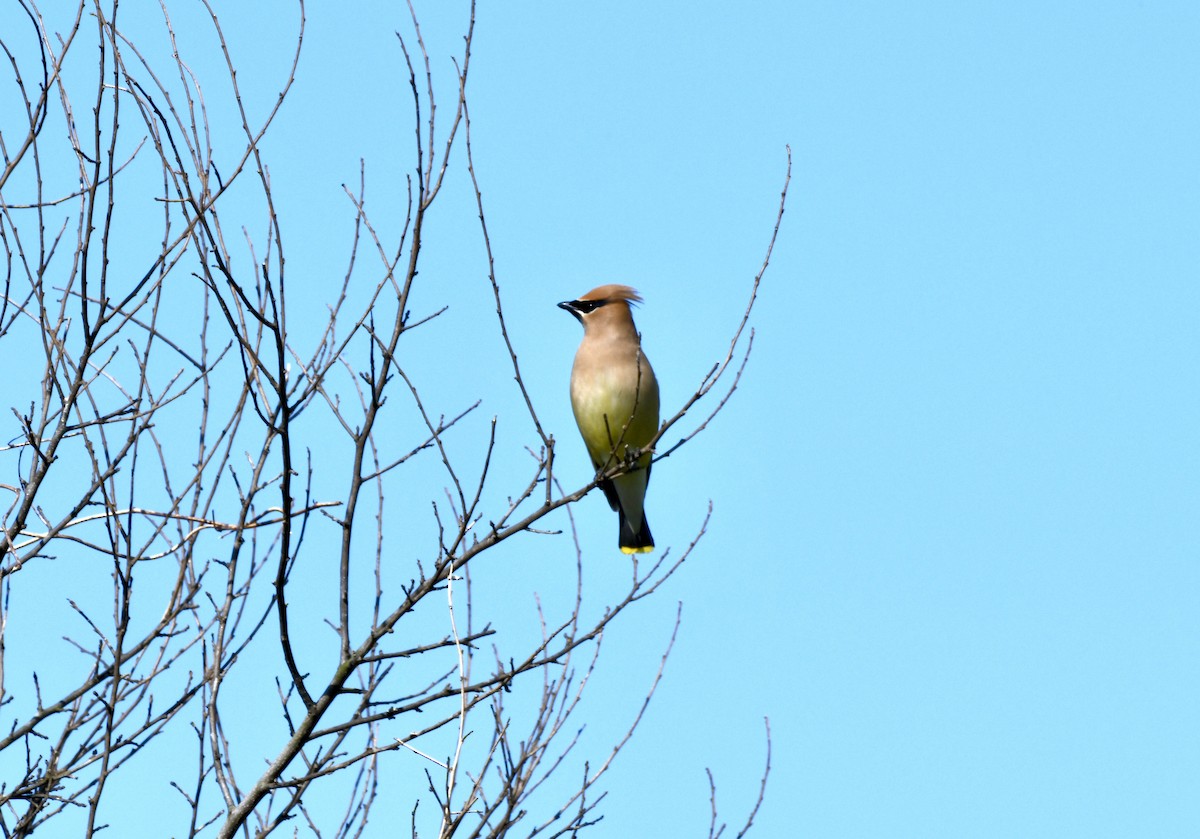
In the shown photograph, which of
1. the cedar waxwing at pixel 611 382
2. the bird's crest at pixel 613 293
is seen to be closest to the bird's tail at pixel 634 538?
the cedar waxwing at pixel 611 382

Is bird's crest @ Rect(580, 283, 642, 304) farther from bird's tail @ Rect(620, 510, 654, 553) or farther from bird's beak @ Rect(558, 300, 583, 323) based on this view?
bird's tail @ Rect(620, 510, 654, 553)

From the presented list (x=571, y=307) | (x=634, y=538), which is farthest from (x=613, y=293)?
(x=634, y=538)

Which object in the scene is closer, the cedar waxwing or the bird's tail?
the cedar waxwing

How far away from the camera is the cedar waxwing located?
21.3 feet

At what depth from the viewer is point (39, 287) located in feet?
13.4

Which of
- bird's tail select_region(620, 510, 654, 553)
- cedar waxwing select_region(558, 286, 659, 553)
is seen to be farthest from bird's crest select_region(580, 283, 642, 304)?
bird's tail select_region(620, 510, 654, 553)

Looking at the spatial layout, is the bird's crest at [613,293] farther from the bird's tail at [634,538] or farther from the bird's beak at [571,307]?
the bird's tail at [634,538]

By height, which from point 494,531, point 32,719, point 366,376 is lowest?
point 32,719

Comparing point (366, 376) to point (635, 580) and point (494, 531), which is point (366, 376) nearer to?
point (494, 531)

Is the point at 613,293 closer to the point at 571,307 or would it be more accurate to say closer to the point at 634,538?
the point at 571,307

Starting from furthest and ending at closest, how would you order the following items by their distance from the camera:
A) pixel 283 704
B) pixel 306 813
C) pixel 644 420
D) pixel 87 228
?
pixel 644 420 < pixel 306 813 < pixel 283 704 < pixel 87 228

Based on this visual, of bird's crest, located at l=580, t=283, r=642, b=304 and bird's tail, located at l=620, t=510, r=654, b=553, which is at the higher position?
bird's crest, located at l=580, t=283, r=642, b=304

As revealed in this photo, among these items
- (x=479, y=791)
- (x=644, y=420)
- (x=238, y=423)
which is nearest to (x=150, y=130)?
(x=238, y=423)

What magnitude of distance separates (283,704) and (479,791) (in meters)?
0.59
